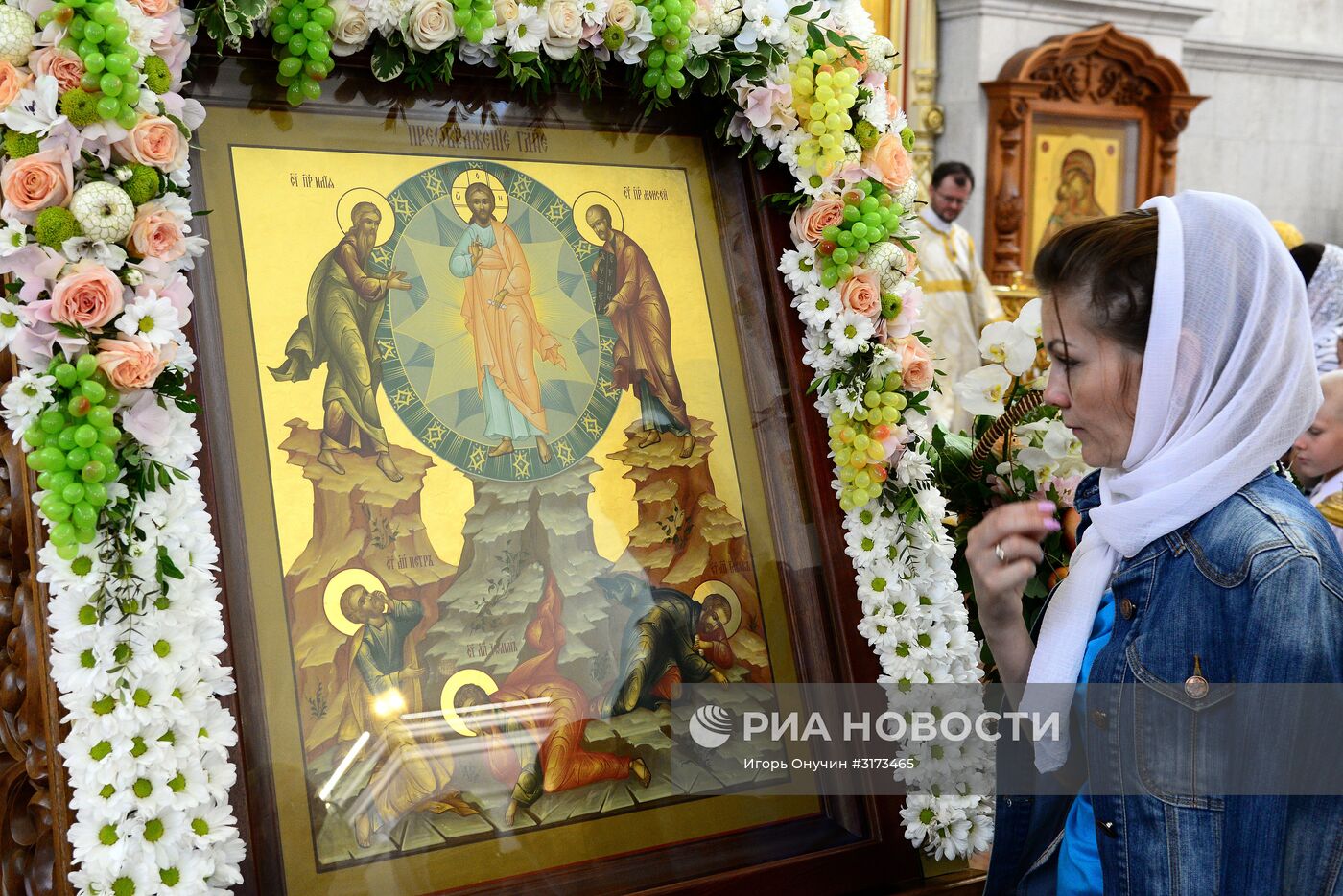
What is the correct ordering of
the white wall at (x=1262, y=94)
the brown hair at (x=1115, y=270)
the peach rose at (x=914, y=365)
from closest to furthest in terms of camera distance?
the brown hair at (x=1115, y=270) → the peach rose at (x=914, y=365) → the white wall at (x=1262, y=94)

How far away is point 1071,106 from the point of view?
287 inches

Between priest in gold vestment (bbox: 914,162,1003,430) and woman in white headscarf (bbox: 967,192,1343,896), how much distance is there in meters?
4.38

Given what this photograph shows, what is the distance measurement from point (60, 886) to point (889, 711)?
107cm

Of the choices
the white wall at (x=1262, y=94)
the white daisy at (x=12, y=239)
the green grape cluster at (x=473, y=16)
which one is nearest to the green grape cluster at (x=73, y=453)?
the white daisy at (x=12, y=239)

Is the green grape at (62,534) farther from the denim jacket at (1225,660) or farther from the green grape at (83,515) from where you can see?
the denim jacket at (1225,660)

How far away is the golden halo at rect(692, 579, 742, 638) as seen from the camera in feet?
5.40

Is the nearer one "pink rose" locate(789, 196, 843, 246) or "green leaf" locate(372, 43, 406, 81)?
"green leaf" locate(372, 43, 406, 81)

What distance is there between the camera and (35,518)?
1279 mm

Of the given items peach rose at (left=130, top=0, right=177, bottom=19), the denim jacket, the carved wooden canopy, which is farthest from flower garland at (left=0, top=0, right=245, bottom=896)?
the carved wooden canopy

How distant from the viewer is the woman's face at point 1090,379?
1.35m

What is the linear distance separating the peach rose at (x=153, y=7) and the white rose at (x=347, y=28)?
0.20 m

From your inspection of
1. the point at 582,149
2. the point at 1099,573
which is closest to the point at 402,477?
the point at 582,149

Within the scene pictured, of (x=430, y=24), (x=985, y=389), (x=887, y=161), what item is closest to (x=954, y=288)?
(x=985, y=389)

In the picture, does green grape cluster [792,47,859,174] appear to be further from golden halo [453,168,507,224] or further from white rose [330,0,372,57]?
white rose [330,0,372,57]
